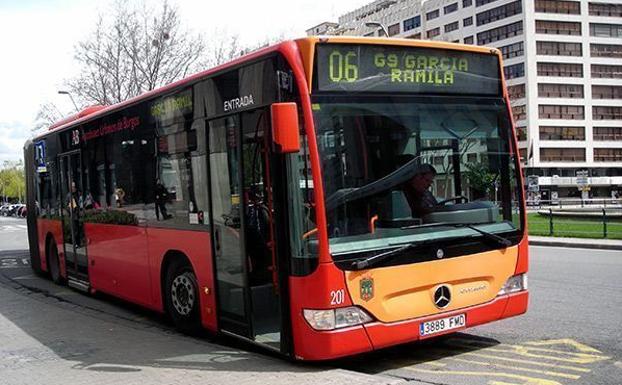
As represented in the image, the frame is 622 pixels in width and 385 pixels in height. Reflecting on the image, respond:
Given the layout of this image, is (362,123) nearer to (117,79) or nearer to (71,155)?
(71,155)

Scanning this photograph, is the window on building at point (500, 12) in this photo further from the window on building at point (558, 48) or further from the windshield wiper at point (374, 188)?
the windshield wiper at point (374, 188)

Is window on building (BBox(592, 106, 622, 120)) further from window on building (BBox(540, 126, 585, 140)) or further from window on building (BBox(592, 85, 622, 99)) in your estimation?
window on building (BBox(540, 126, 585, 140))

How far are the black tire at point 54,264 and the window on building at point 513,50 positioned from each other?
2937 inches

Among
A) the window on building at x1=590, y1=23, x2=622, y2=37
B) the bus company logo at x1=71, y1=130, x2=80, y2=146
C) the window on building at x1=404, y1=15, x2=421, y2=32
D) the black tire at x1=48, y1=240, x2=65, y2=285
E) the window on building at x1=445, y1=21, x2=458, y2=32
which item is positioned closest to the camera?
the bus company logo at x1=71, y1=130, x2=80, y2=146

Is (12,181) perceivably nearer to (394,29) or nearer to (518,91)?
(394,29)

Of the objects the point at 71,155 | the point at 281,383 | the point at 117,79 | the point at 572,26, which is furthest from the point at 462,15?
the point at 281,383

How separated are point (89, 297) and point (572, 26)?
81.2 m

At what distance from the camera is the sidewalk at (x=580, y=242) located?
1839 cm

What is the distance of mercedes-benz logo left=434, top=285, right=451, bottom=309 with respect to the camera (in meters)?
6.20

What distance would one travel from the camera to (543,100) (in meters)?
79.6

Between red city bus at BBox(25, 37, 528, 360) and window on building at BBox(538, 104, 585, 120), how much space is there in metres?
77.6

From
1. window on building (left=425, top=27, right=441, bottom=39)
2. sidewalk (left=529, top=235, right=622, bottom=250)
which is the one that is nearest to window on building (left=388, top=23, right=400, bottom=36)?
window on building (left=425, top=27, right=441, bottom=39)

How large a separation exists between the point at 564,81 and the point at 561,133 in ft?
20.9

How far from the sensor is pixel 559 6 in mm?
80250
